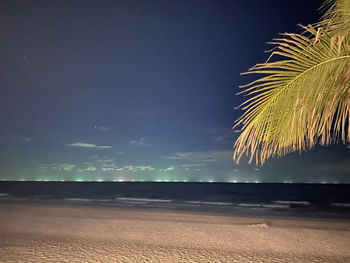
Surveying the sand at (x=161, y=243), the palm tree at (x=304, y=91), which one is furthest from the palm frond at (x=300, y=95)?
the sand at (x=161, y=243)

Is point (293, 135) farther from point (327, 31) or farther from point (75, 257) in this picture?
point (75, 257)

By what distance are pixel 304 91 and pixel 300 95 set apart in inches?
2.2

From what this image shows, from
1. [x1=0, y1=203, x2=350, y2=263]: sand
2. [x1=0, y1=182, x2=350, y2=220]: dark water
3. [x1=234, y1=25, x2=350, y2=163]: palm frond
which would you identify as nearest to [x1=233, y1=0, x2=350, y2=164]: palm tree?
[x1=234, y1=25, x2=350, y2=163]: palm frond

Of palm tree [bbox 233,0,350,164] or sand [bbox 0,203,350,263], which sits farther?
sand [bbox 0,203,350,263]

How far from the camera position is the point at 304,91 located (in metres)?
2.70

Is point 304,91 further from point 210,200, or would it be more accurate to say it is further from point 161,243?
point 210,200

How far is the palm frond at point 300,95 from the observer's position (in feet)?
8.48

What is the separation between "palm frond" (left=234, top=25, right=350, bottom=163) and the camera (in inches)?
102

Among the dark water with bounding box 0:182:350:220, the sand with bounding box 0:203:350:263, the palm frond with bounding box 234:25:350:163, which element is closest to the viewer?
the palm frond with bounding box 234:25:350:163

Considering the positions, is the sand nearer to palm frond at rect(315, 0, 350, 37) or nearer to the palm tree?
the palm tree

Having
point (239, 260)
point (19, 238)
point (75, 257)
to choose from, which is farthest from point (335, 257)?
point (19, 238)

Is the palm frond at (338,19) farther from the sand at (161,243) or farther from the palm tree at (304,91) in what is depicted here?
the sand at (161,243)

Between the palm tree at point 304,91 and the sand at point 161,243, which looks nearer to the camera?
the palm tree at point 304,91

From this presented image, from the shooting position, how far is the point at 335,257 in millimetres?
7016
